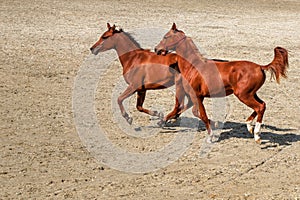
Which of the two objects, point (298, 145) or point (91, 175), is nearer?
point (91, 175)

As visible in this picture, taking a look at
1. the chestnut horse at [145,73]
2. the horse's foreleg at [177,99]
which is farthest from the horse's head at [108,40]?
the horse's foreleg at [177,99]

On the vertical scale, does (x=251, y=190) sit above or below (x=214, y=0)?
below

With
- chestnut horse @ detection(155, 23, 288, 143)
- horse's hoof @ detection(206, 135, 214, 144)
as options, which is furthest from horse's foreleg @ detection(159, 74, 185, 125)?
horse's hoof @ detection(206, 135, 214, 144)

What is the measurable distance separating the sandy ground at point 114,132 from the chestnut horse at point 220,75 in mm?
646

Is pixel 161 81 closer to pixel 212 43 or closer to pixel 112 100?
pixel 112 100

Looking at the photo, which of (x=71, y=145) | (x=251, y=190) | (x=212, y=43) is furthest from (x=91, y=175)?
(x=212, y=43)

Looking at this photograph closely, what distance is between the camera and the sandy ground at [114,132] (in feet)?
25.7

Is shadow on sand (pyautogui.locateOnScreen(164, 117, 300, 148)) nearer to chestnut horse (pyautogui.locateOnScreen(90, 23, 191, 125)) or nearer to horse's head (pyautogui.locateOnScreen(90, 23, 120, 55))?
chestnut horse (pyautogui.locateOnScreen(90, 23, 191, 125))

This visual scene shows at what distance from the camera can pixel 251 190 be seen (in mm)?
7750

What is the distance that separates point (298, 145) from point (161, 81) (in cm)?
258

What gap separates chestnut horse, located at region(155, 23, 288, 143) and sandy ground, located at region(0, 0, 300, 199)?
646 millimetres

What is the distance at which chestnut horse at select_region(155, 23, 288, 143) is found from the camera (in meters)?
9.46

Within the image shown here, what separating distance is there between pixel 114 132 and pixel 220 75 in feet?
6.70

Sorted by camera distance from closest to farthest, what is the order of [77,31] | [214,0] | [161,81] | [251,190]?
1. [251,190]
2. [161,81]
3. [77,31]
4. [214,0]
